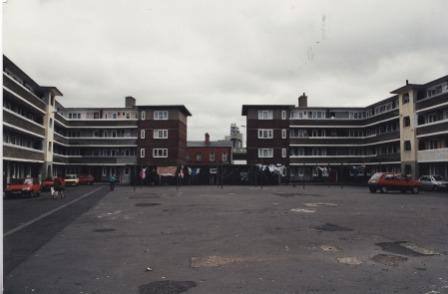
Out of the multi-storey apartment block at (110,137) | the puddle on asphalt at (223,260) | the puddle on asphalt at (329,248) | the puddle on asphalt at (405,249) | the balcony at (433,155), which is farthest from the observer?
the multi-storey apartment block at (110,137)

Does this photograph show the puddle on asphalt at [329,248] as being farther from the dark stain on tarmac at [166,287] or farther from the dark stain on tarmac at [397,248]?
the dark stain on tarmac at [166,287]

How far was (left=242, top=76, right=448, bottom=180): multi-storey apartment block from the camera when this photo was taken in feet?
179

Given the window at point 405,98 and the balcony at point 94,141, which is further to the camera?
the balcony at point 94,141

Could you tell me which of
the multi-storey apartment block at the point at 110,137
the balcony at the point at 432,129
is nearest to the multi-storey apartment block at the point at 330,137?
the balcony at the point at 432,129

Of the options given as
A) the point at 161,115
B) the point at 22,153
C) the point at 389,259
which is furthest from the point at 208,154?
the point at 389,259

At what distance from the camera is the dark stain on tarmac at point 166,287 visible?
6.36m

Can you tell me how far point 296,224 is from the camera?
1408cm

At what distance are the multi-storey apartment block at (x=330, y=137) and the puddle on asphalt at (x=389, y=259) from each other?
147ft

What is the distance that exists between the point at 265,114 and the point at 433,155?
25.8m

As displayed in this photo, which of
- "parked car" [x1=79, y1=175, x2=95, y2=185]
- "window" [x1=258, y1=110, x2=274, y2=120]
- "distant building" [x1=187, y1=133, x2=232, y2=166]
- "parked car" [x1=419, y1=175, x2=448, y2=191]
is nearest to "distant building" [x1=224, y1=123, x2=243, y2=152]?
"distant building" [x1=187, y1=133, x2=232, y2=166]

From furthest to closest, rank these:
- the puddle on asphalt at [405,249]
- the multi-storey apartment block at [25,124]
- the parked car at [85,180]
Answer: the parked car at [85,180], the multi-storey apartment block at [25,124], the puddle on asphalt at [405,249]

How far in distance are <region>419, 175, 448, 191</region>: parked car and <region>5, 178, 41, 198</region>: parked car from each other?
1420 inches

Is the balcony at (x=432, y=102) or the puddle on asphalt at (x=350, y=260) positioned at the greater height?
the balcony at (x=432, y=102)

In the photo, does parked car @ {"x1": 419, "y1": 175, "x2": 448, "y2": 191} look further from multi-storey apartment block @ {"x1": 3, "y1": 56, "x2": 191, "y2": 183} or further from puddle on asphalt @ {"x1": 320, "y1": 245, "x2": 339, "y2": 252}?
multi-storey apartment block @ {"x1": 3, "y1": 56, "x2": 191, "y2": 183}
